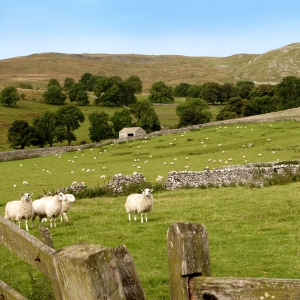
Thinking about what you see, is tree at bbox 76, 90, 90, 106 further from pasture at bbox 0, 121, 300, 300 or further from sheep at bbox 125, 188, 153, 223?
sheep at bbox 125, 188, 153, 223

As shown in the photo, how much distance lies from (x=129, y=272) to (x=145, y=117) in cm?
9059

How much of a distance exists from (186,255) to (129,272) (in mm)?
641

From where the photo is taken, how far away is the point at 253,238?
13.2 metres

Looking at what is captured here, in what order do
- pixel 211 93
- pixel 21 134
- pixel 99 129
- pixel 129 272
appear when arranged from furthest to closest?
1. pixel 211 93
2. pixel 99 129
3. pixel 21 134
4. pixel 129 272

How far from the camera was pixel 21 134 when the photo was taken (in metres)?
78.1

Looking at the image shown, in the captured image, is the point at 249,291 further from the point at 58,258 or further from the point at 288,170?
the point at 288,170

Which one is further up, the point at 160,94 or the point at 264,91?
the point at 160,94

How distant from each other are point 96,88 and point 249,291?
133 metres

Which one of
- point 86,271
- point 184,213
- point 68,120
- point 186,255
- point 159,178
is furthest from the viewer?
point 68,120

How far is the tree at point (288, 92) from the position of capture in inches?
4025

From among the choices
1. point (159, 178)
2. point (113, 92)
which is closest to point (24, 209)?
point (159, 178)

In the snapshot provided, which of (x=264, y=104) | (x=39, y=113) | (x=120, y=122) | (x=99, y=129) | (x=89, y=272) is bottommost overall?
(x=99, y=129)

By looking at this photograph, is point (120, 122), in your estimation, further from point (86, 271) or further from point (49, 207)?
point (86, 271)

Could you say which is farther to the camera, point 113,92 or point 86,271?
point 113,92
